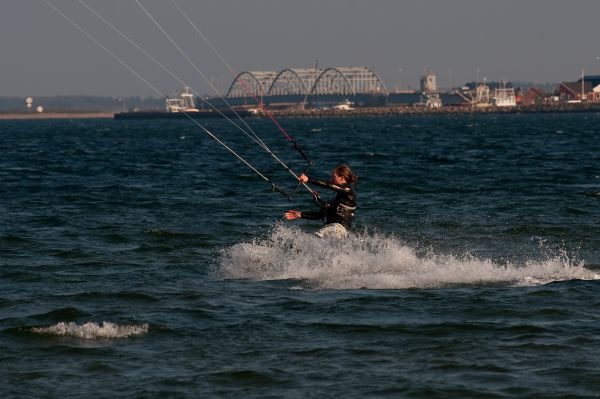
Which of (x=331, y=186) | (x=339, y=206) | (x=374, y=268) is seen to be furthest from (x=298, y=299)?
(x=374, y=268)

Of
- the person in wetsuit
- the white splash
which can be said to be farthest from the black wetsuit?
the white splash

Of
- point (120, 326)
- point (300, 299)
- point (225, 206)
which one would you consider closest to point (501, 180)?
point (225, 206)

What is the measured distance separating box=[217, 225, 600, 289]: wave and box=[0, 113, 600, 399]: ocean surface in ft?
0.12

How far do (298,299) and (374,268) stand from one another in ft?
8.67

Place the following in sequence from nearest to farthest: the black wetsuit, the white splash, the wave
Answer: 1. the white splash
2. the wave
3. the black wetsuit

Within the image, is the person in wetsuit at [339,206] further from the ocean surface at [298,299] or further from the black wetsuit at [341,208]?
the ocean surface at [298,299]

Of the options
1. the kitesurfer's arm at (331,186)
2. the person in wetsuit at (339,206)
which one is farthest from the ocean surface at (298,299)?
the kitesurfer's arm at (331,186)

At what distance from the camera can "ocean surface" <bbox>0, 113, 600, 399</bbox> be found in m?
11.0

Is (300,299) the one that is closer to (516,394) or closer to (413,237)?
(516,394)

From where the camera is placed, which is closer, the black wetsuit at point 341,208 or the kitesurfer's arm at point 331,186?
the kitesurfer's arm at point 331,186

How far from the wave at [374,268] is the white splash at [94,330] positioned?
3.69 meters

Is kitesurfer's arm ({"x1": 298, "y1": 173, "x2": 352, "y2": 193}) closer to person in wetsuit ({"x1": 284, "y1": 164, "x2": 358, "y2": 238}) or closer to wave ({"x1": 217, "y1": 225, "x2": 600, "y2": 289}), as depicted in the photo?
person in wetsuit ({"x1": 284, "y1": 164, "x2": 358, "y2": 238})

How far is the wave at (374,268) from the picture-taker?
16.2 metres

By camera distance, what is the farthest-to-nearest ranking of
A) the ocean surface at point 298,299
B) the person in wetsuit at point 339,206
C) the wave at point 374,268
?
the person in wetsuit at point 339,206, the wave at point 374,268, the ocean surface at point 298,299
